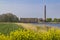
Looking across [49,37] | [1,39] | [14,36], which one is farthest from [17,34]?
[49,37]

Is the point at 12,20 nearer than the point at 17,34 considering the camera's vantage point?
No

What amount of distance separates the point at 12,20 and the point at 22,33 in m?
Result: 22.2

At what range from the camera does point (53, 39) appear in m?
6.43

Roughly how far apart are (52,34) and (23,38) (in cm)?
101

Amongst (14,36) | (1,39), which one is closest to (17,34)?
(14,36)

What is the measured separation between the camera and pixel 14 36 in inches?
238

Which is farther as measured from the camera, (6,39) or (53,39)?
(53,39)

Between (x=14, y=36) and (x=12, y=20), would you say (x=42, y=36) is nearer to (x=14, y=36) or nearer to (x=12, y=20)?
(x=14, y=36)

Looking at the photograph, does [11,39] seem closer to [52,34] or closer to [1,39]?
[1,39]

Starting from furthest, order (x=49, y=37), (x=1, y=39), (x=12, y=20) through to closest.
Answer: (x=12, y=20), (x=49, y=37), (x=1, y=39)

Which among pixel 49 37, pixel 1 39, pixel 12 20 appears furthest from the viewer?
pixel 12 20

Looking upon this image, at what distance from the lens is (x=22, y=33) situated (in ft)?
19.9

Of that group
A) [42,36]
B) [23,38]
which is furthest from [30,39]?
[42,36]

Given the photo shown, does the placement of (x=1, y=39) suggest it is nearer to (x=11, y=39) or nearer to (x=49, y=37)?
(x=11, y=39)
